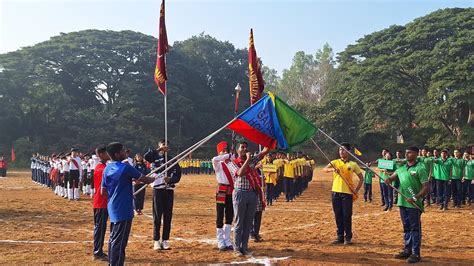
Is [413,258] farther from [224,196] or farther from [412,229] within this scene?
[224,196]

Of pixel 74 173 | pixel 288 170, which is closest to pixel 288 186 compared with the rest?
A: pixel 288 170

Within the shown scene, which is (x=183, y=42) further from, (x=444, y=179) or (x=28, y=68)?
(x=444, y=179)

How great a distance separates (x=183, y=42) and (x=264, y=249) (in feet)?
203

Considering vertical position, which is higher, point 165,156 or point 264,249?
point 165,156

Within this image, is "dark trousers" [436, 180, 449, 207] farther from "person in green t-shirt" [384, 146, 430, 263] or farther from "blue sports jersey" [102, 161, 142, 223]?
"blue sports jersey" [102, 161, 142, 223]

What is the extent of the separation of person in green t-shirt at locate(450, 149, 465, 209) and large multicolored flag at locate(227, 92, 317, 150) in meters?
10.4

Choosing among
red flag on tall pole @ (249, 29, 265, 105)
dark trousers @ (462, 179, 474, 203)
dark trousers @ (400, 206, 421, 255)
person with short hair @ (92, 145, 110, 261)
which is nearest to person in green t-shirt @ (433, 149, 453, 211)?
dark trousers @ (462, 179, 474, 203)

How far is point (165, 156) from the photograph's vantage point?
29.7ft

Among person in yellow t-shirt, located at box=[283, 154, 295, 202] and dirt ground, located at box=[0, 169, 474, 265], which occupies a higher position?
person in yellow t-shirt, located at box=[283, 154, 295, 202]

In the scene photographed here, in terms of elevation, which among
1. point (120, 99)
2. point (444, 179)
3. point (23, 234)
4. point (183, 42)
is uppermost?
point (183, 42)

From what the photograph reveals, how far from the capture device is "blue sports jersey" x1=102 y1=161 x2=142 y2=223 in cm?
689

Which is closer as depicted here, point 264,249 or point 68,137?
point 264,249

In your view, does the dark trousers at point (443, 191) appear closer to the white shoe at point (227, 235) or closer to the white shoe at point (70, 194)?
the white shoe at point (227, 235)

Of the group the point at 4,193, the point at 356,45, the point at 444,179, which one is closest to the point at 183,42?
the point at 356,45
